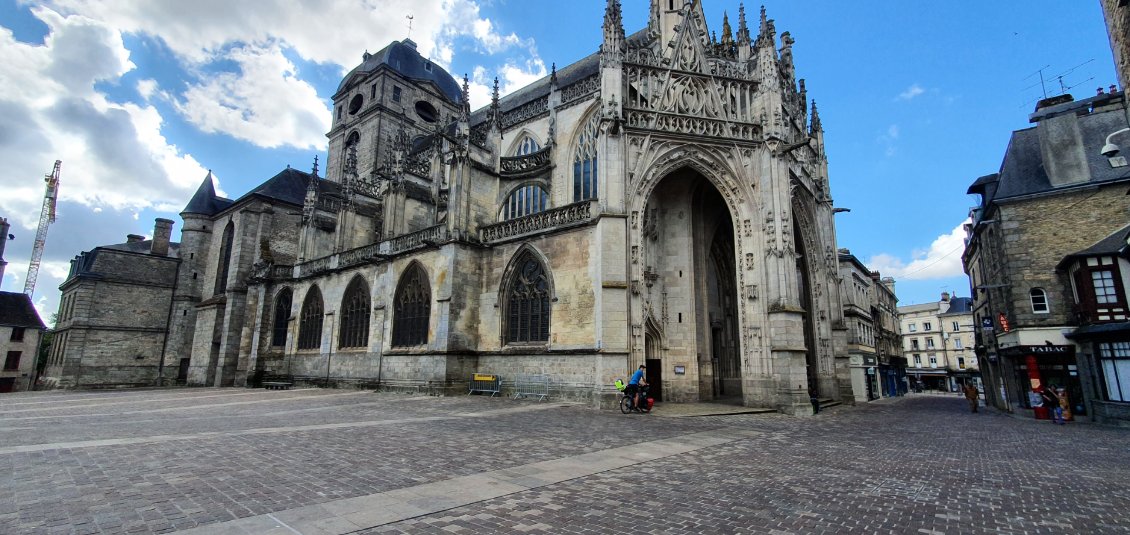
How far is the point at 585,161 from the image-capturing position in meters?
20.9

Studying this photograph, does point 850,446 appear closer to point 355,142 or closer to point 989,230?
point 989,230

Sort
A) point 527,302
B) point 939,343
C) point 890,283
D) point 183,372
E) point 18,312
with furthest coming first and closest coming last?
point 939,343 → point 890,283 → point 18,312 → point 183,372 → point 527,302

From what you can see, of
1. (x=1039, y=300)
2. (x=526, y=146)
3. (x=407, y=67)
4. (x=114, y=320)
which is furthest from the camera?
(x=407, y=67)

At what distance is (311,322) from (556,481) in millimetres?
23915

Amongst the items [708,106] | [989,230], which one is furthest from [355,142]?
[989,230]

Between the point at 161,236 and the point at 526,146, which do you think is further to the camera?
the point at 161,236

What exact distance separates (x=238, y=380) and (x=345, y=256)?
32.7ft

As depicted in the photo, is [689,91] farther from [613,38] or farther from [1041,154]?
[1041,154]

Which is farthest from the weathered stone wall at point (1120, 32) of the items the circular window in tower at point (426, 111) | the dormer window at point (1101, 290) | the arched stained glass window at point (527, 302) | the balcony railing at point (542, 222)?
the circular window in tower at point (426, 111)

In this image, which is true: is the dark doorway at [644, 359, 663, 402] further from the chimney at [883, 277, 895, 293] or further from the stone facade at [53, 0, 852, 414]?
the chimney at [883, 277, 895, 293]

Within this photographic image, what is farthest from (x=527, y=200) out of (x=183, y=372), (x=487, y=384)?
(x=183, y=372)

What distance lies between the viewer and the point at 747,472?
20.5ft

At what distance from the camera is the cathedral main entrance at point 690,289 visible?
17969 mm

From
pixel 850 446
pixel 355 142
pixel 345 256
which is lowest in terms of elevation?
pixel 850 446
